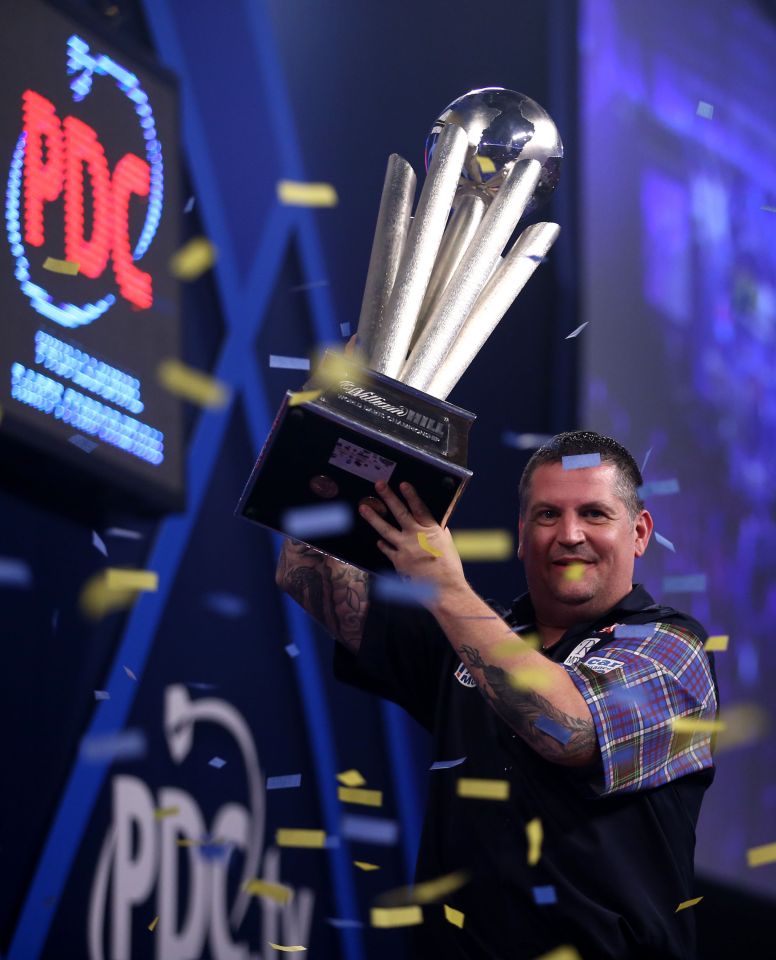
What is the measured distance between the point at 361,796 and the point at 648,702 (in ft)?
4.95

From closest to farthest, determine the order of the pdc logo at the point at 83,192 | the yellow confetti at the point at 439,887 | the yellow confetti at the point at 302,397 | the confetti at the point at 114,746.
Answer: the yellow confetti at the point at 302,397, the yellow confetti at the point at 439,887, the pdc logo at the point at 83,192, the confetti at the point at 114,746

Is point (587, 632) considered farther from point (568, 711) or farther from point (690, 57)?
point (690, 57)

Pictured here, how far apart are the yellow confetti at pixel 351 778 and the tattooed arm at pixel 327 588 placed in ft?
3.72

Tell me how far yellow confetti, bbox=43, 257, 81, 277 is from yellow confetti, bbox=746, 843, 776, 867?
76.1 inches

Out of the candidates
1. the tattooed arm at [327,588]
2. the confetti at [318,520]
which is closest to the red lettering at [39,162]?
the tattooed arm at [327,588]

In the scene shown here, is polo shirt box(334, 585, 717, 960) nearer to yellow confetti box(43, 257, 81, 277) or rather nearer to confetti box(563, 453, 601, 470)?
confetti box(563, 453, 601, 470)

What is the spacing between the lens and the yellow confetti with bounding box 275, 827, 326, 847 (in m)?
2.91

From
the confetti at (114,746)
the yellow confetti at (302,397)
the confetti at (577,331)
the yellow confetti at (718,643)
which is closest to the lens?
the yellow confetti at (302,397)

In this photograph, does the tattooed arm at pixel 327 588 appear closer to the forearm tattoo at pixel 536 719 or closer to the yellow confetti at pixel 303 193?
the forearm tattoo at pixel 536 719

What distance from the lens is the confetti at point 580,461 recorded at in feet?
6.73

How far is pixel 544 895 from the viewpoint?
1.76m

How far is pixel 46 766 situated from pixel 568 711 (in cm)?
111

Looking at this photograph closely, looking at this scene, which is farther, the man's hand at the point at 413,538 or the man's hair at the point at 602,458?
the man's hair at the point at 602,458

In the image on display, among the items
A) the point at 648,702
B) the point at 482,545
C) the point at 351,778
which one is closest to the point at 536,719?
the point at 648,702
